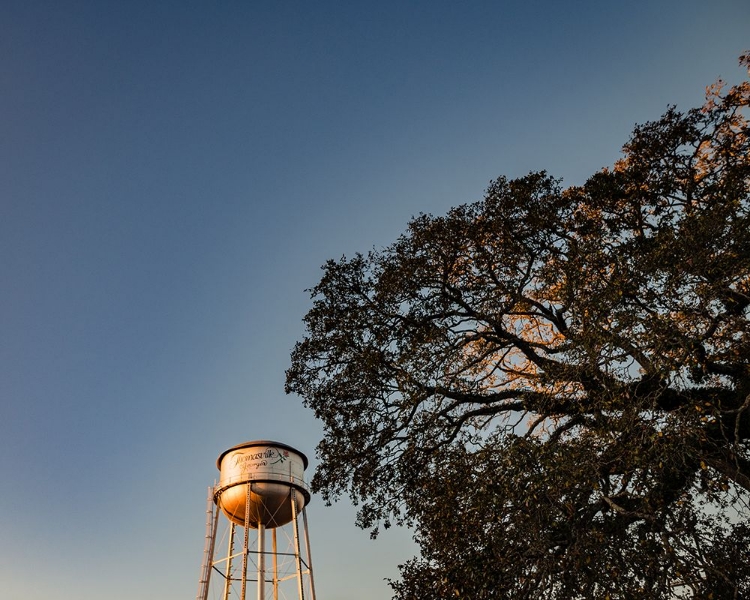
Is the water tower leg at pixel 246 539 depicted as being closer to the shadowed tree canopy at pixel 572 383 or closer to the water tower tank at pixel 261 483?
the water tower tank at pixel 261 483

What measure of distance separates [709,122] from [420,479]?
27.8ft

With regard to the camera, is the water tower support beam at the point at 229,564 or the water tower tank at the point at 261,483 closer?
the water tower support beam at the point at 229,564

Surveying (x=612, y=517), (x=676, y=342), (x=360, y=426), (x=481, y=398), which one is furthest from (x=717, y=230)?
(x=360, y=426)

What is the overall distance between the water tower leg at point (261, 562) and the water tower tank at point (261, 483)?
41 cm

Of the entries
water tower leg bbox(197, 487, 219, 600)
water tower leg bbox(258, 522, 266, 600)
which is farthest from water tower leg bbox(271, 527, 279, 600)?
water tower leg bbox(197, 487, 219, 600)

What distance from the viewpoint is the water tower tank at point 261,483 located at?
816 inches

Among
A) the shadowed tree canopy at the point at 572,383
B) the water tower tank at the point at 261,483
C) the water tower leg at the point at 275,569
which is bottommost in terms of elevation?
the shadowed tree canopy at the point at 572,383

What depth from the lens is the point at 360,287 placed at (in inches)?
451

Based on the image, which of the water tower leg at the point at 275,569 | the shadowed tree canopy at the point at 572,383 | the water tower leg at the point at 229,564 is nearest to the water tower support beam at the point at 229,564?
the water tower leg at the point at 229,564

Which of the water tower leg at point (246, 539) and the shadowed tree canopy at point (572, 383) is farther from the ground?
the water tower leg at point (246, 539)

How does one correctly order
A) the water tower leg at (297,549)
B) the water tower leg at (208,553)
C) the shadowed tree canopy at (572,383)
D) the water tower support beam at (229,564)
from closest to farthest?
the shadowed tree canopy at (572,383) < the water tower support beam at (229,564) < the water tower leg at (297,549) < the water tower leg at (208,553)

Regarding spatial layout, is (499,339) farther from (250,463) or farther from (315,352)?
(250,463)

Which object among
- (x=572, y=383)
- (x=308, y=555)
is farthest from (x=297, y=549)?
(x=572, y=383)

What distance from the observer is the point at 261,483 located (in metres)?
20.7
